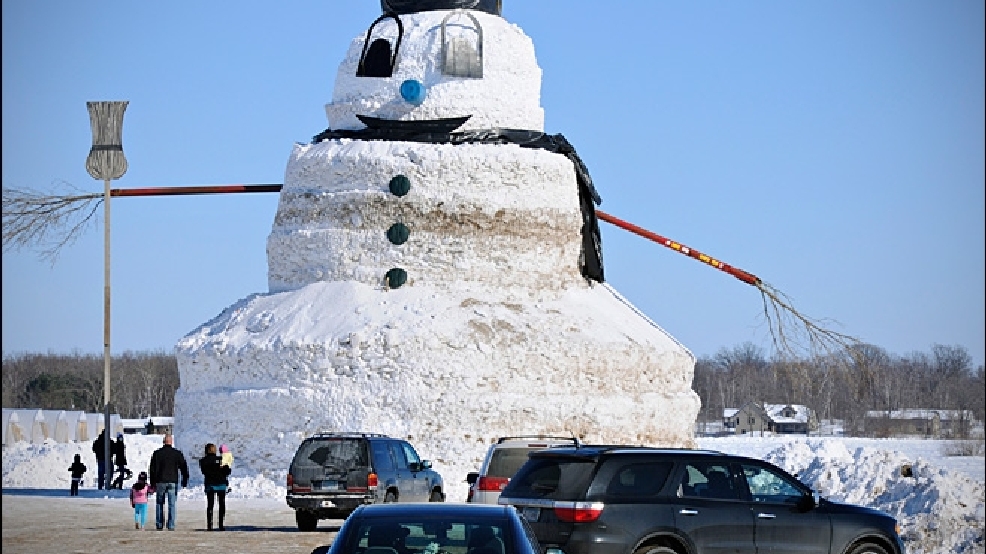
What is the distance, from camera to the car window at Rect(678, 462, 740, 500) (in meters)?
15.8

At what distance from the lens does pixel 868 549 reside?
1653 centimetres

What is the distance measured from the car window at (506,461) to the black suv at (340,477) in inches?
151

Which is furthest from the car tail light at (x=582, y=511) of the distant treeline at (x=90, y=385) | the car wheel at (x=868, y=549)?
the distant treeline at (x=90, y=385)

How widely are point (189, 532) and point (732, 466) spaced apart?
12396mm

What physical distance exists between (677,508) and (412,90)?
26.8 m

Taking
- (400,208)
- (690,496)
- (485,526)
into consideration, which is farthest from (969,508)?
(400,208)

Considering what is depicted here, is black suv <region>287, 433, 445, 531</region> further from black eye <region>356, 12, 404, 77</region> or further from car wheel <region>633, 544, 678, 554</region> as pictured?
black eye <region>356, 12, 404, 77</region>

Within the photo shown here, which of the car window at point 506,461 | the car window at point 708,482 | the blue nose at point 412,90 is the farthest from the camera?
the blue nose at point 412,90

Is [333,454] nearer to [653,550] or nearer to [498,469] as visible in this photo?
[498,469]

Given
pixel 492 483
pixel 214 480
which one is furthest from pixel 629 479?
pixel 214 480

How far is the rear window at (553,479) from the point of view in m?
15.4

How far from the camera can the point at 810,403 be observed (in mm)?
99875

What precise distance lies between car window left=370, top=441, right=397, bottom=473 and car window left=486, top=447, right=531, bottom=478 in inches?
165

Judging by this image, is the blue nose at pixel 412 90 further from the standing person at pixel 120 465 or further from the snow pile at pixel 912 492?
the snow pile at pixel 912 492
